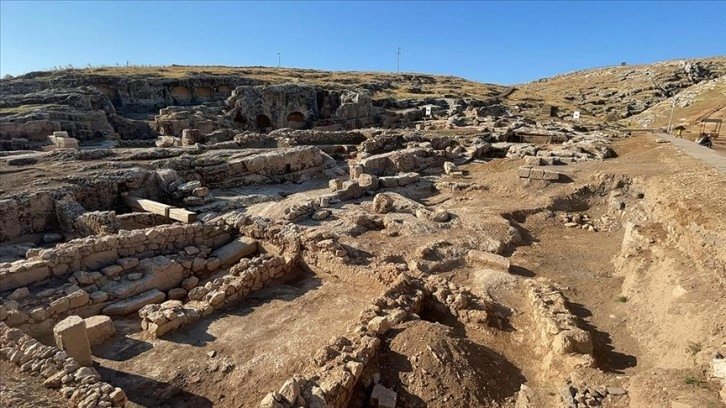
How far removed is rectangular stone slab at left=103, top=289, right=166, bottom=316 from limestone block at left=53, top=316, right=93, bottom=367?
1697 millimetres

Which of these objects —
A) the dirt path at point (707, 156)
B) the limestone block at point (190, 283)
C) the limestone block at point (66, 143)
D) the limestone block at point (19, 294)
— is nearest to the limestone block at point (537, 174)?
the dirt path at point (707, 156)

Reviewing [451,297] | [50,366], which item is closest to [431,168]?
[451,297]

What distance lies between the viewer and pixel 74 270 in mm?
7570

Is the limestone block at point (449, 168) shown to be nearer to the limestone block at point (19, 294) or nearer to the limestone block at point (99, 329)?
the limestone block at point (99, 329)

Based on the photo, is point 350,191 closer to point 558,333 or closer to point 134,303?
point 134,303

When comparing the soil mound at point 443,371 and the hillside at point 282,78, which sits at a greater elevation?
the hillside at point 282,78

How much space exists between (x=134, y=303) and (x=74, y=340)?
1.96 meters

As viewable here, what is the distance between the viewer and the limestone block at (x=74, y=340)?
17.3 feet

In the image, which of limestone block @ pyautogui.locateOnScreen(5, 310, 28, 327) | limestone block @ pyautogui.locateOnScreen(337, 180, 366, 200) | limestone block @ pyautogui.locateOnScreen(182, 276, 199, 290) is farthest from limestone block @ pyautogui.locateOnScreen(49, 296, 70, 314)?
limestone block @ pyautogui.locateOnScreen(337, 180, 366, 200)

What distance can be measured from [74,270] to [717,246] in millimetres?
11365

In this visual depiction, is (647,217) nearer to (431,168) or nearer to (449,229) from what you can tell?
(449,229)

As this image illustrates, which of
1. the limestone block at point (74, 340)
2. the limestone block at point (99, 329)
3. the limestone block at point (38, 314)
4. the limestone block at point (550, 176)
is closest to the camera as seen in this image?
the limestone block at point (74, 340)

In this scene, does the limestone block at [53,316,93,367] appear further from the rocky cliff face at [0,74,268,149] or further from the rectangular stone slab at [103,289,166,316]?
the rocky cliff face at [0,74,268,149]

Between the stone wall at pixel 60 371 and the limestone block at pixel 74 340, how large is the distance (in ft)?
0.55
